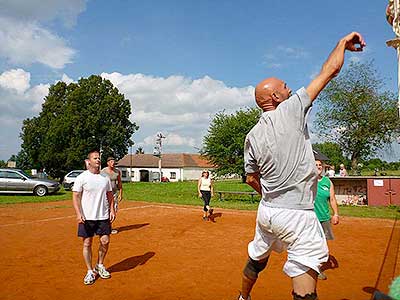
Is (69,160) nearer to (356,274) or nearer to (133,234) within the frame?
(133,234)

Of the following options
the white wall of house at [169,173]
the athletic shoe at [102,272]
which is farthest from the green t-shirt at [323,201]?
the white wall of house at [169,173]

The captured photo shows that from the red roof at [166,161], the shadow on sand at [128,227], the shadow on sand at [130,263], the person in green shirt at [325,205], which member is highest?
the red roof at [166,161]

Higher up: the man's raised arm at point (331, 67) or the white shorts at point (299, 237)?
the man's raised arm at point (331, 67)

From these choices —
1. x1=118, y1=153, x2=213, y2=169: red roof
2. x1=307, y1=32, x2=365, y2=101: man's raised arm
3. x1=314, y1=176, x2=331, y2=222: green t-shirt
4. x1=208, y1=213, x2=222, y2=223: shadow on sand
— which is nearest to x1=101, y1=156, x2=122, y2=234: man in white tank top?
x1=208, y1=213, x2=222, y2=223: shadow on sand

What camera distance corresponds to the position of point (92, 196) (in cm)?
532

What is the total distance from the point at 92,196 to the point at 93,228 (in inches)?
19.2

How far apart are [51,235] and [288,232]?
27.4 ft

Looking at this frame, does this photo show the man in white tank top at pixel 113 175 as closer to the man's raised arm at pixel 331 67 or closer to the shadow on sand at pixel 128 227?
the shadow on sand at pixel 128 227

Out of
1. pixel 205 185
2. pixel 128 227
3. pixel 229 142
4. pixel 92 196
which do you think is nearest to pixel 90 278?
pixel 92 196

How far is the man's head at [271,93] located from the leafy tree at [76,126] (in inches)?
1583

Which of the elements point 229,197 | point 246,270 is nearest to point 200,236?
point 246,270

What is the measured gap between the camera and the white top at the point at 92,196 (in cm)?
526

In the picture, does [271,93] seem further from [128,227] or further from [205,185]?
[205,185]

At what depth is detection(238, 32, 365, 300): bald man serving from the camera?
7.47 ft
